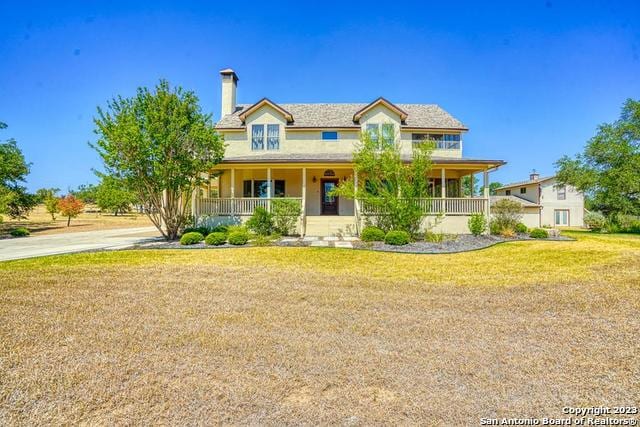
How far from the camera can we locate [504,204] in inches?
675

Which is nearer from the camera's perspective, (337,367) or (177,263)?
(337,367)

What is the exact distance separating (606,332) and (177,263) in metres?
10.1

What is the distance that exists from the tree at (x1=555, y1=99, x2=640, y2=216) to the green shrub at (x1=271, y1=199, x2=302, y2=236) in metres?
25.5

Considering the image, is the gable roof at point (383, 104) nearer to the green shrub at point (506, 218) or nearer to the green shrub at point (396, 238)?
the green shrub at point (506, 218)

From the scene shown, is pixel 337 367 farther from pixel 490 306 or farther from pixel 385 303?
pixel 490 306

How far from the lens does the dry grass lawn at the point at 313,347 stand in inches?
117

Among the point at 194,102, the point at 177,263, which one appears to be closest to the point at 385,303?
the point at 177,263

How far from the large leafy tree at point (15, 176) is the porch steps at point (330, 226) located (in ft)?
77.6

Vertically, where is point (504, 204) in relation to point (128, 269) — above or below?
above

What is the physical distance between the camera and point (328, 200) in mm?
20156

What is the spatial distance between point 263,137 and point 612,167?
28797 millimetres

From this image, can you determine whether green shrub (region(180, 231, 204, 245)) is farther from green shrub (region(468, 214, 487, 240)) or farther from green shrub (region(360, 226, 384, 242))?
green shrub (region(468, 214, 487, 240))

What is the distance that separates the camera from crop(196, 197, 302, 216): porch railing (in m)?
17.1

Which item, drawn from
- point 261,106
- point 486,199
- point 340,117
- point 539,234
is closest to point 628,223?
point 539,234
